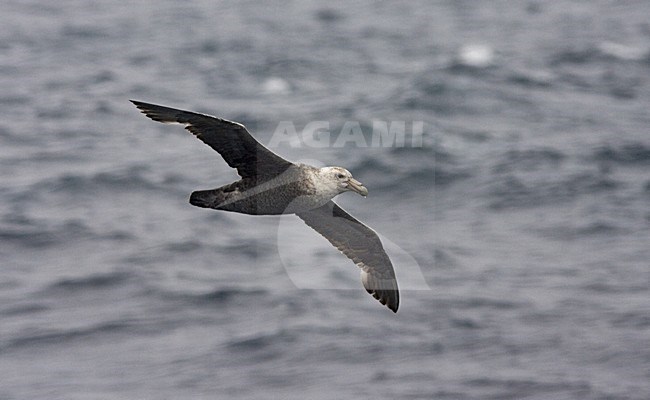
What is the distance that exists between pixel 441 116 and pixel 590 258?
7.63 metres

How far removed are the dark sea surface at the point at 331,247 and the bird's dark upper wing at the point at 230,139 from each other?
6.15m

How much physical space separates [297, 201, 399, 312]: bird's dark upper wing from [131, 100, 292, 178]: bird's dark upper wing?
4.78 feet

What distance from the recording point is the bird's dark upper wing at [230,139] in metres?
12.4

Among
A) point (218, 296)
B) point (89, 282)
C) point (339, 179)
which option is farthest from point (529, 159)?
point (339, 179)

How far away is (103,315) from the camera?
1986 cm

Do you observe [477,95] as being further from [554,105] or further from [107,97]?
[107,97]

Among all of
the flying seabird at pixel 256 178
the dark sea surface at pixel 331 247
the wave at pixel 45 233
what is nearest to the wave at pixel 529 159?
the dark sea surface at pixel 331 247

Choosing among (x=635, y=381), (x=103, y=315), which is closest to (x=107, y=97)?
(x=103, y=315)

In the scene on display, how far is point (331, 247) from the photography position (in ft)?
73.1

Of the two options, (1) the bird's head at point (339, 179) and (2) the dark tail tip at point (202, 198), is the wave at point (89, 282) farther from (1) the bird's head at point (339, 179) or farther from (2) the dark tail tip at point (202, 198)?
(1) the bird's head at point (339, 179)

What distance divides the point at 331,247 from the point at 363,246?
24.9ft

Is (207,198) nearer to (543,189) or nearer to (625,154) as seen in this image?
(543,189)

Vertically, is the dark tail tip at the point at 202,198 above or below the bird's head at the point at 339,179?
below

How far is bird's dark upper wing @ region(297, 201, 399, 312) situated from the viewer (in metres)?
14.4
